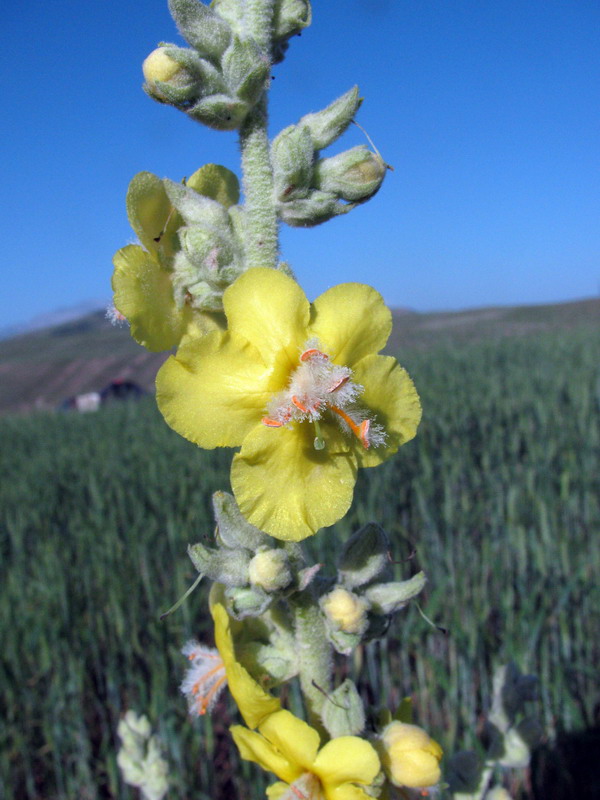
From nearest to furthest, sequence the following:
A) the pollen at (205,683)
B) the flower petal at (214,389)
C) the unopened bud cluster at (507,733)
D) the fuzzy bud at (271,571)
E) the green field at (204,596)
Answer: the flower petal at (214,389), the fuzzy bud at (271,571), the pollen at (205,683), the unopened bud cluster at (507,733), the green field at (204,596)

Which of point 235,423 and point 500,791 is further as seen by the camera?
point 500,791

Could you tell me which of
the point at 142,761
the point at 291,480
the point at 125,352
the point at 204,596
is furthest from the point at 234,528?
the point at 125,352

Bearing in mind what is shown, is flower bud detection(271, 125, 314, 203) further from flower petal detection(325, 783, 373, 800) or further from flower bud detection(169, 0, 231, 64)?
flower petal detection(325, 783, 373, 800)

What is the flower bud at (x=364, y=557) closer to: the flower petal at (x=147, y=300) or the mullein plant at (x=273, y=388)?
the mullein plant at (x=273, y=388)

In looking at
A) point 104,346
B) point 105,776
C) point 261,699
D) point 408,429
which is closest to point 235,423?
point 408,429

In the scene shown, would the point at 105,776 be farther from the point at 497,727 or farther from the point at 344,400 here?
the point at 344,400

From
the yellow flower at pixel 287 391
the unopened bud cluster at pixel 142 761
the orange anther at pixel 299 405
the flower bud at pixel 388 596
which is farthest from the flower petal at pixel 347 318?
the unopened bud cluster at pixel 142 761
